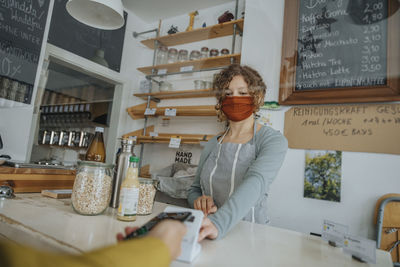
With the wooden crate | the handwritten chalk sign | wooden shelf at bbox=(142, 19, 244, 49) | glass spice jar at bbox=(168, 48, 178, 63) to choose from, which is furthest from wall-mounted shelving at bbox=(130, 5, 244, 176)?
the wooden crate

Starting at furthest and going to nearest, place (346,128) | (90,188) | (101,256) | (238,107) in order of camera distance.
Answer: (346,128) < (238,107) < (90,188) < (101,256)

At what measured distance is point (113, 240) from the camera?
0.61m

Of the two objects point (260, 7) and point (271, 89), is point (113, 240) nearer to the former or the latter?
point (271, 89)

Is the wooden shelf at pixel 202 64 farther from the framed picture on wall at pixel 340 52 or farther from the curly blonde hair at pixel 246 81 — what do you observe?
the curly blonde hair at pixel 246 81

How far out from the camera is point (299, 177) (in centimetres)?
208

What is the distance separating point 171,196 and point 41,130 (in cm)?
431

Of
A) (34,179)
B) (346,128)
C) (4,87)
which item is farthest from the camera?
(4,87)

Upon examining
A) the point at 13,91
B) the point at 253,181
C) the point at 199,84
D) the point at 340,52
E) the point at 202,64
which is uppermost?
the point at 202,64

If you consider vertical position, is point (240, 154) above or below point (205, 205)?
above

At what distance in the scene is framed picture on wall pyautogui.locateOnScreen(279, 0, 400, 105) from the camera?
1832 millimetres

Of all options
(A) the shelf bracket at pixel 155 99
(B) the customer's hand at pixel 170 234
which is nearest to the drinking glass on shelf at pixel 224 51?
(A) the shelf bracket at pixel 155 99

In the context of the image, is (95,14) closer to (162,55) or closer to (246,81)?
(246,81)

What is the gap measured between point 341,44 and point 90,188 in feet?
6.95

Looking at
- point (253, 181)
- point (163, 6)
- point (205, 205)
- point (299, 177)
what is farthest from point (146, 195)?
point (163, 6)
